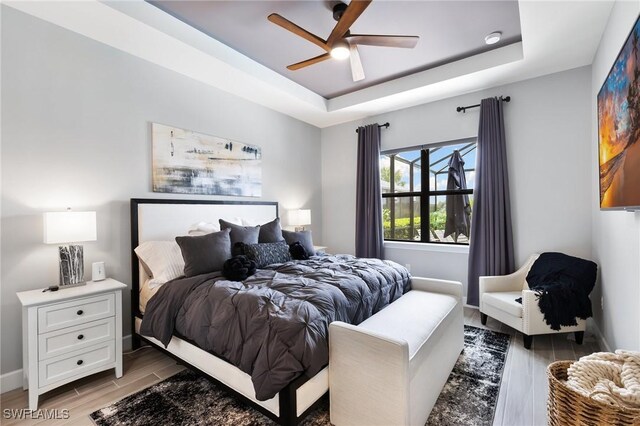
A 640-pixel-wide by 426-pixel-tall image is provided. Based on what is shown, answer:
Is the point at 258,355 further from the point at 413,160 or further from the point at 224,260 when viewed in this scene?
the point at 413,160

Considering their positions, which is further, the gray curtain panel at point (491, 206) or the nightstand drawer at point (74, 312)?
the gray curtain panel at point (491, 206)

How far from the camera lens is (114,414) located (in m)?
1.87

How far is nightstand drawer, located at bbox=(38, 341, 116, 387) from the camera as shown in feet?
6.49

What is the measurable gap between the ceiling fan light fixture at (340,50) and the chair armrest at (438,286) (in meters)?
2.22

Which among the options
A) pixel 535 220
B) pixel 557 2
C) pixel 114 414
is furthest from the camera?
pixel 535 220

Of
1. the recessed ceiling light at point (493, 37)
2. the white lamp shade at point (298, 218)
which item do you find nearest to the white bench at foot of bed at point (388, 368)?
the white lamp shade at point (298, 218)

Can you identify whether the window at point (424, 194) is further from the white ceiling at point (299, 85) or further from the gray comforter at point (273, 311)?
the gray comforter at point (273, 311)

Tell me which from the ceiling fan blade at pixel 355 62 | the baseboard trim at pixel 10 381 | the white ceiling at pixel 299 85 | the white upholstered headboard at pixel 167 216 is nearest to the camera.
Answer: the baseboard trim at pixel 10 381

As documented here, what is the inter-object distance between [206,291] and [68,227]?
45.5 inches

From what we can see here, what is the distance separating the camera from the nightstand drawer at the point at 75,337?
198 cm

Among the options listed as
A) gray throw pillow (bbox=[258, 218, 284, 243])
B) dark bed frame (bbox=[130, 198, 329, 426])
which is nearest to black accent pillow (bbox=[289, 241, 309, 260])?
gray throw pillow (bbox=[258, 218, 284, 243])

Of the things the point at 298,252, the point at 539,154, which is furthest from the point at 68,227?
the point at 539,154

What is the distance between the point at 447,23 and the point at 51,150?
144 inches

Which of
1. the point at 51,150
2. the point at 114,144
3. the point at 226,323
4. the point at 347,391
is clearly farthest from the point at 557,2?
the point at 51,150
